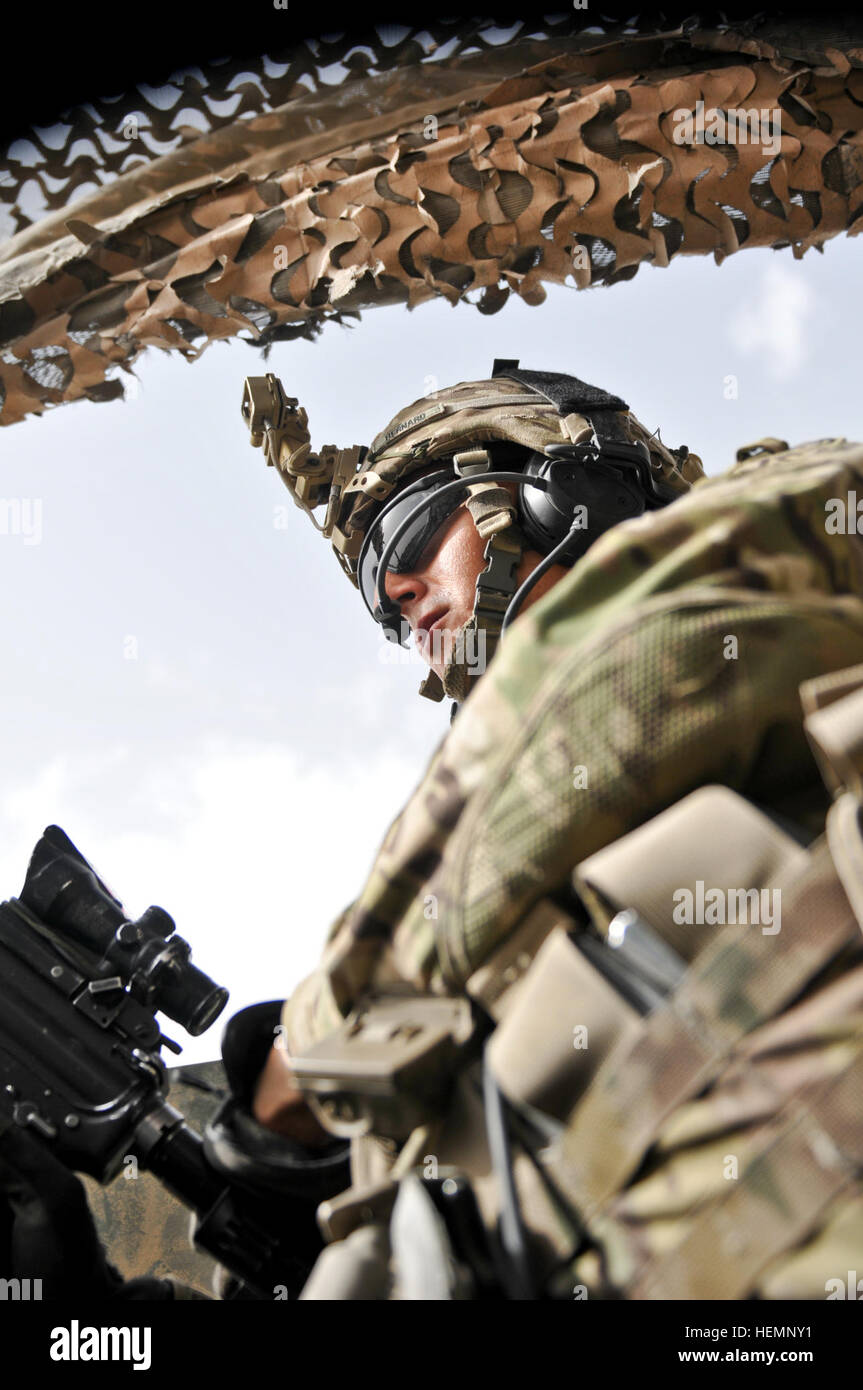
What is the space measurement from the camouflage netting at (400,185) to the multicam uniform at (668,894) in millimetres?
1878

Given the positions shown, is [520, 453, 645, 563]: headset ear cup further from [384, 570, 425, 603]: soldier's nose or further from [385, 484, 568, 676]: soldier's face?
[384, 570, 425, 603]: soldier's nose

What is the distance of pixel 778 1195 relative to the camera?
0.93 meters

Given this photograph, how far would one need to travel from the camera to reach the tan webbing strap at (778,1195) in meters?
0.92

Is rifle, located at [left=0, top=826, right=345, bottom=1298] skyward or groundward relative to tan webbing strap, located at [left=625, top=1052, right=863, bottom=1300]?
skyward

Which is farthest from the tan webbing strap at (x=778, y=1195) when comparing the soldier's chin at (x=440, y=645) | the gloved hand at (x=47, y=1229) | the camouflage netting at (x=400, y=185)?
the camouflage netting at (x=400, y=185)

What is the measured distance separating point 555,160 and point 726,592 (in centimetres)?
225

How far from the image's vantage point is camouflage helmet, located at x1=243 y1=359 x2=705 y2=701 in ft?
8.45

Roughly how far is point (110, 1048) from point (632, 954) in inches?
51.6

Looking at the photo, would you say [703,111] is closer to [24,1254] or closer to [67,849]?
[67,849]

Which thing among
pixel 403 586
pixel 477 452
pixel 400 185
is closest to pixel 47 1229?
pixel 403 586

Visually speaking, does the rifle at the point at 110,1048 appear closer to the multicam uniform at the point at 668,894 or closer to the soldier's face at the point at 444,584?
the multicam uniform at the point at 668,894

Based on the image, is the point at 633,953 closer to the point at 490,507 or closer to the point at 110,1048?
the point at 110,1048

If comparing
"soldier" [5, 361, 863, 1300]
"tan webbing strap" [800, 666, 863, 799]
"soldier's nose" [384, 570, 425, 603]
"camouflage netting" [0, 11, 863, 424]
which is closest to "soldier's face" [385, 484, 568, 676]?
"soldier's nose" [384, 570, 425, 603]

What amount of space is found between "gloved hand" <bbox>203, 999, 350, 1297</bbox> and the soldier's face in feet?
3.48
